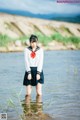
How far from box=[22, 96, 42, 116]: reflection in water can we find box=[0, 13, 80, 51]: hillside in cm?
56

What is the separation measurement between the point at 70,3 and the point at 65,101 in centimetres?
84

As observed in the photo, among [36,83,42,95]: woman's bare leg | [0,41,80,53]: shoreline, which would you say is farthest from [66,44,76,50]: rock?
[36,83,42,95]: woman's bare leg

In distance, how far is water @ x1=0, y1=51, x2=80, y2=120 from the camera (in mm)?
2500

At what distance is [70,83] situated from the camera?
2.70 meters

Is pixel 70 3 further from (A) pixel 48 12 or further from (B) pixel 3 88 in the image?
(B) pixel 3 88

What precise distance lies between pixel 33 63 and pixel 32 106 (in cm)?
34

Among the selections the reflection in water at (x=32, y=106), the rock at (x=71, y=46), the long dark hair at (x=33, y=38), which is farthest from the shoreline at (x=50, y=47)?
the reflection in water at (x=32, y=106)

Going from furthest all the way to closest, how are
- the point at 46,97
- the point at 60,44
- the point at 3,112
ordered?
the point at 60,44 → the point at 46,97 → the point at 3,112

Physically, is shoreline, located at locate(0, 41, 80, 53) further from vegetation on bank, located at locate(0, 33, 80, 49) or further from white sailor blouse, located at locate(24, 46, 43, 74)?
white sailor blouse, located at locate(24, 46, 43, 74)

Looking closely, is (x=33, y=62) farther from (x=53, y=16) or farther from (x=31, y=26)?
(x=53, y=16)

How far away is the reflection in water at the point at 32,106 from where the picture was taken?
2420mm

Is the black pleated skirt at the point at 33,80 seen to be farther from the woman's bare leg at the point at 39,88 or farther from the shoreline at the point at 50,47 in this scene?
the shoreline at the point at 50,47

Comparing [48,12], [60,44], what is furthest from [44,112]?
[48,12]

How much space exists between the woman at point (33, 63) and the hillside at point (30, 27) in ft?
0.57
